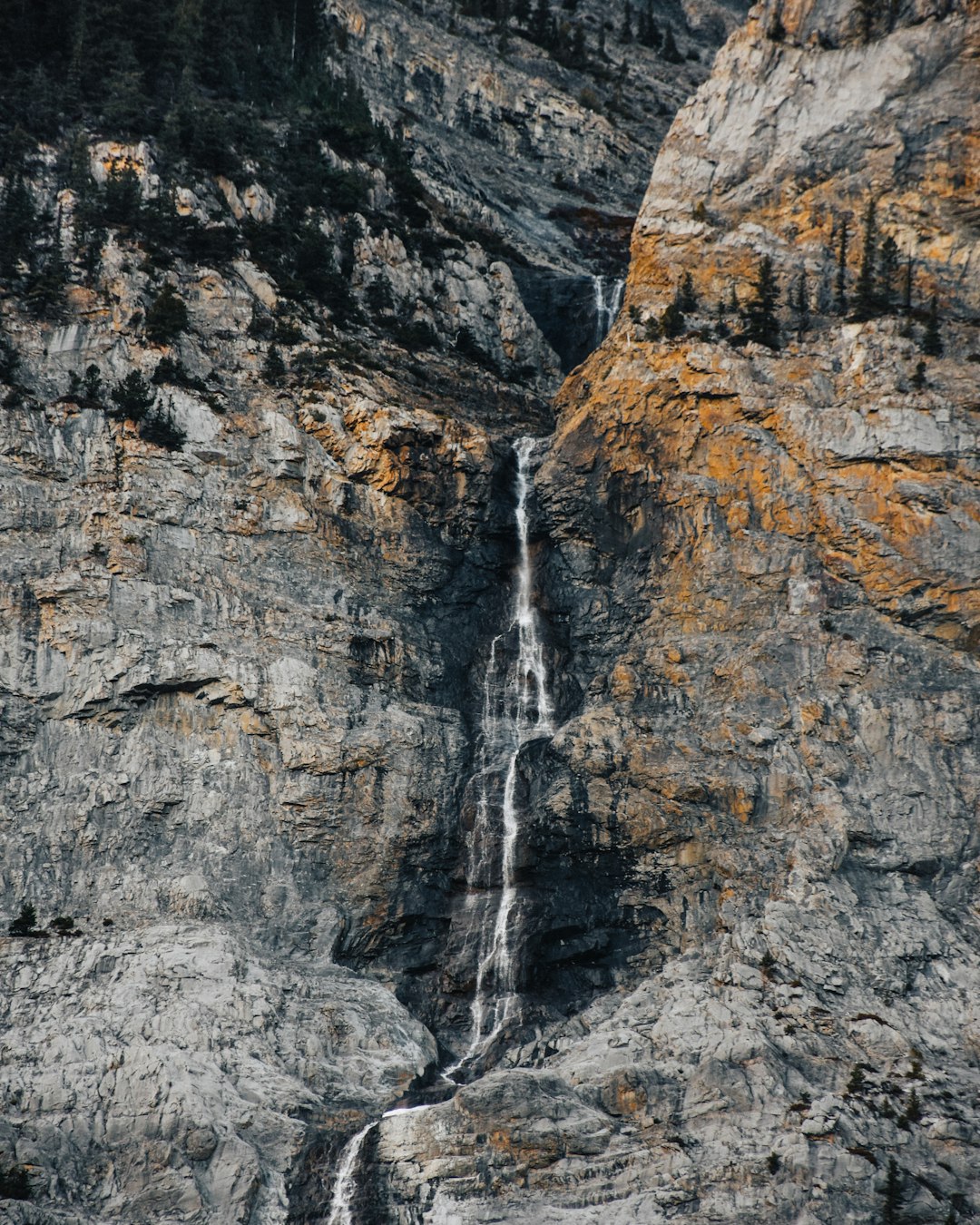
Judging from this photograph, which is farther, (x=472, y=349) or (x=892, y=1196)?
(x=472, y=349)

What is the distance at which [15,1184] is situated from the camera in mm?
38469

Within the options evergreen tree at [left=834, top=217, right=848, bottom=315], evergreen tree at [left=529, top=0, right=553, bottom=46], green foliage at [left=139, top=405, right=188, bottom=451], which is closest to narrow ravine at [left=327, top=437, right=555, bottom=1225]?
evergreen tree at [left=834, top=217, right=848, bottom=315]

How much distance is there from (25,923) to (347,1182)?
14.9 meters

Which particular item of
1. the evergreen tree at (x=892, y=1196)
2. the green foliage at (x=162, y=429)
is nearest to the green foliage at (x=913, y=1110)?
the evergreen tree at (x=892, y=1196)

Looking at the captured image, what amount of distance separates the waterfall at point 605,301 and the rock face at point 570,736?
8.84 meters

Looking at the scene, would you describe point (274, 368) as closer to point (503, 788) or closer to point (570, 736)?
point (570, 736)

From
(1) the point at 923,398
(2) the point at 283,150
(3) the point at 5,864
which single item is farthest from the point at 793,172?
(3) the point at 5,864

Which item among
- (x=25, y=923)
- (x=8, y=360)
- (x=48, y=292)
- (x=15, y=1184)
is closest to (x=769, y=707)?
(x=25, y=923)

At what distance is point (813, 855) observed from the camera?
155 ft

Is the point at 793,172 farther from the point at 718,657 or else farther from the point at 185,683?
the point at 185,683

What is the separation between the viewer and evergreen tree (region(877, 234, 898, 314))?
55875mm

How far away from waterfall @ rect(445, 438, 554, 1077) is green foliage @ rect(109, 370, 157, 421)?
17.4 m

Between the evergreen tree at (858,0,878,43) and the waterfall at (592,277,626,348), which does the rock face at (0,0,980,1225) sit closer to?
the evergreen tree at (858,0,878,43)

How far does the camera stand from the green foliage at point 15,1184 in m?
38.2
